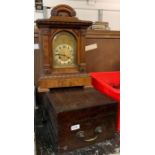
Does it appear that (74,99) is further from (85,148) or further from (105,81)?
(105,81)

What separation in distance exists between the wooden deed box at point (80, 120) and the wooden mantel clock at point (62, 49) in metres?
0.14

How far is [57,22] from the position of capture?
32.8 inches

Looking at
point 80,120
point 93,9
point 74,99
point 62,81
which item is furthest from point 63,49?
point 93,9

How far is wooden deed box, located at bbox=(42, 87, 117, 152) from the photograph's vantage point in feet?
2.03

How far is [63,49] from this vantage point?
2.94ft

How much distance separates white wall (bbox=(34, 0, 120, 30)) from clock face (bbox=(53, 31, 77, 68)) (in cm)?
59

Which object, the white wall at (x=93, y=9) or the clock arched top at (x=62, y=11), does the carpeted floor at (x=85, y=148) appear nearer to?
the clock arched top at (x=62, y=11)

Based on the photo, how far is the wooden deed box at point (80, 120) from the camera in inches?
24.3
